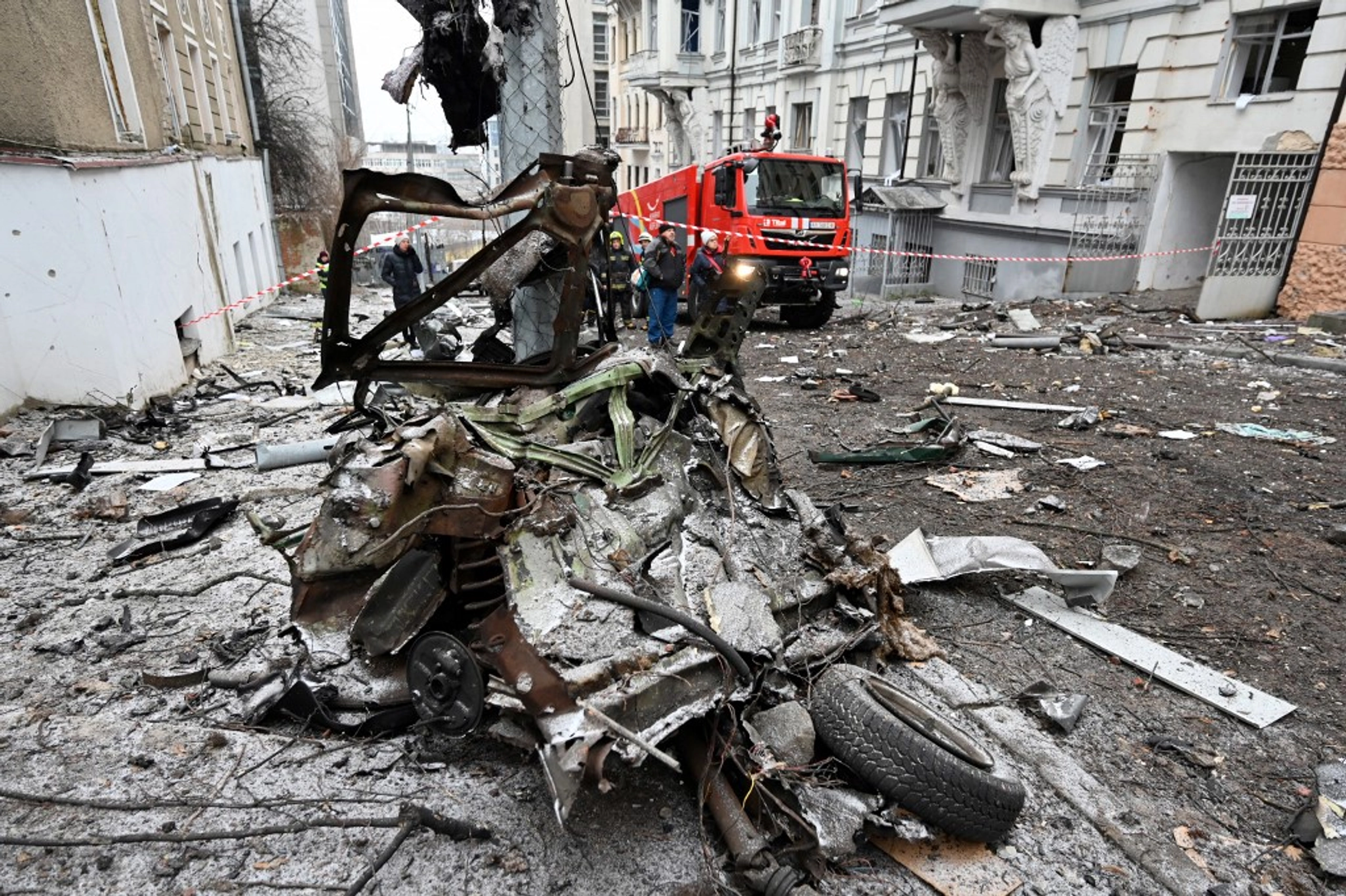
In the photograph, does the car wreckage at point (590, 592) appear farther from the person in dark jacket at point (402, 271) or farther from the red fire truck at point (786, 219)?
the person in dark jacket at point (402, 271)

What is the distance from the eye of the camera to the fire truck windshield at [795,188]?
11.6 m

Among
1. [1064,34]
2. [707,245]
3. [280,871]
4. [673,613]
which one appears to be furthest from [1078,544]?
[1064,34]

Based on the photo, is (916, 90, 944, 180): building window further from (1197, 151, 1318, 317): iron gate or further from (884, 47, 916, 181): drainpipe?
(1197, 151, 1318, 317): iron gate

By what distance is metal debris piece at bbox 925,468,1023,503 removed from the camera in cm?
550

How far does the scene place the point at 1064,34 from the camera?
12742 millimetres

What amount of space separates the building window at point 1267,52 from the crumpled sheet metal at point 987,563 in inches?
412

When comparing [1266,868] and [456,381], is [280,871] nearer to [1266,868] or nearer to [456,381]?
[456,381]

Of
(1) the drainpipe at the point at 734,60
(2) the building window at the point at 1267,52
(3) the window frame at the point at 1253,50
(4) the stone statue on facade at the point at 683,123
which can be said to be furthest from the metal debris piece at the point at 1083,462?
(4) the stone statue on facade at the point at 683,123

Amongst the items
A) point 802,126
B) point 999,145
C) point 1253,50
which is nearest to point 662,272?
point 999,145

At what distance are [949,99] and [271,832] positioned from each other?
55.2 feet

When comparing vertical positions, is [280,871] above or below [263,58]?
below

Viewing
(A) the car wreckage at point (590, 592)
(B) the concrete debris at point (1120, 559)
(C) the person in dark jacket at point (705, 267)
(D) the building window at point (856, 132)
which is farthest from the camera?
(D) the building window at point (856, 132)

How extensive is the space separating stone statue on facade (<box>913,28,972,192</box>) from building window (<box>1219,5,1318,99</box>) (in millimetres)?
4915

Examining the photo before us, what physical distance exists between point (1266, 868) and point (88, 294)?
9123 millimetres
